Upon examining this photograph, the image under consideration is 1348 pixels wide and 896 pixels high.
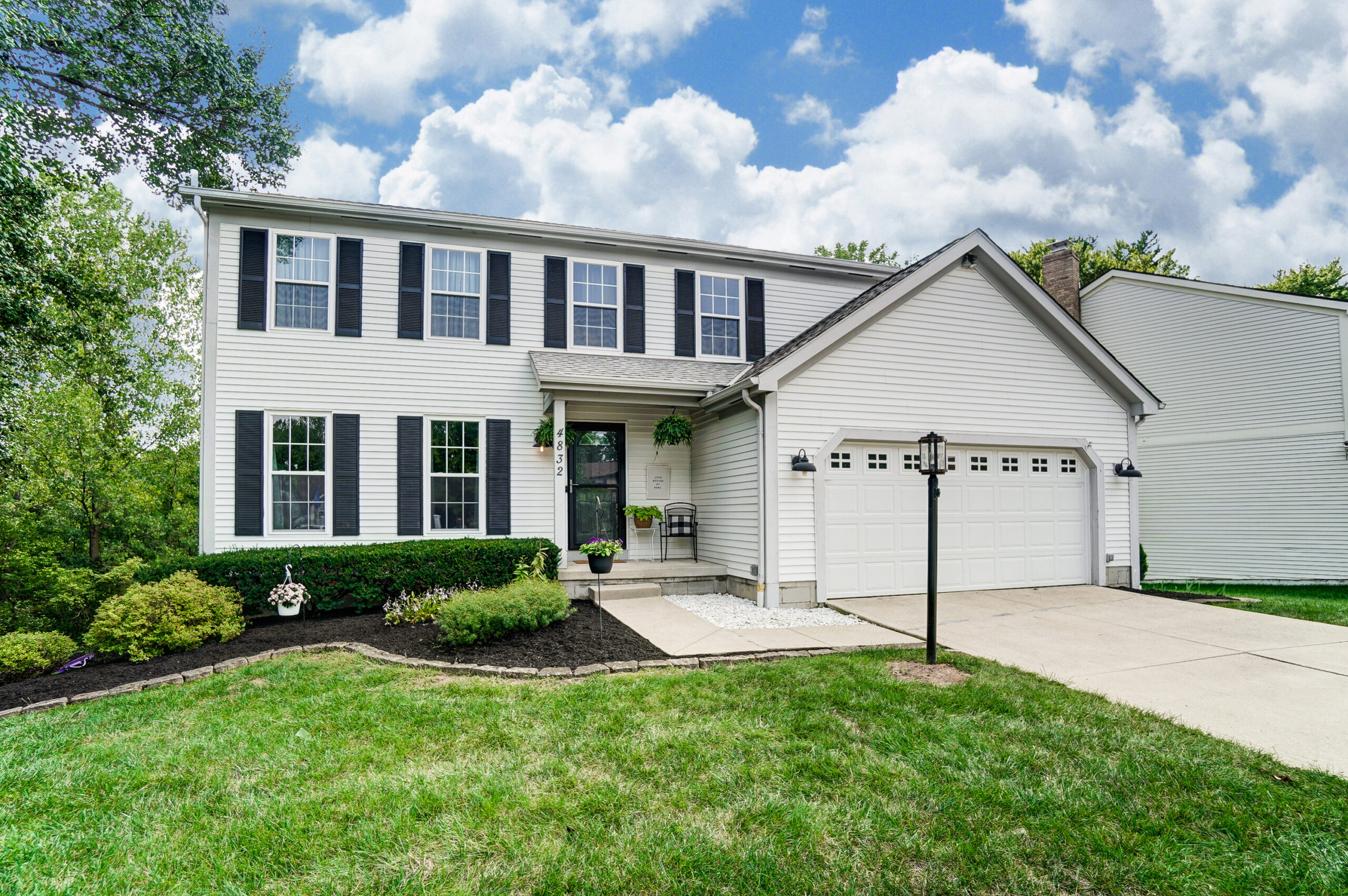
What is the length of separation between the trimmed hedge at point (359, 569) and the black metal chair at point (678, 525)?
8.71 ft

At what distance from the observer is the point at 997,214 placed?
2783 centimetres

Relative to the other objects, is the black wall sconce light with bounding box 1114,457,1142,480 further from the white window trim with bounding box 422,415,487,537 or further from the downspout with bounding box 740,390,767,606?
the white window trim with bounding box 422,415,487,537

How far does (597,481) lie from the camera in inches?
416

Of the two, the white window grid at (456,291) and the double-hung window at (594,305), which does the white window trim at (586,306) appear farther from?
the white window grid at (456,291)

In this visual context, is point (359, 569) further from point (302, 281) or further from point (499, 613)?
point (302, 281)

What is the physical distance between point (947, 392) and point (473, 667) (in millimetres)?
7511

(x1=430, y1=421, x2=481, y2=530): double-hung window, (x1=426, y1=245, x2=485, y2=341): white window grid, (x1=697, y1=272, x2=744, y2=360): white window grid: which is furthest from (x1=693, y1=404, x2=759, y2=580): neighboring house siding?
(x1=426, y1=245, x2=485, y2=341): white window grid

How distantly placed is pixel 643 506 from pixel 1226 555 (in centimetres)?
1266

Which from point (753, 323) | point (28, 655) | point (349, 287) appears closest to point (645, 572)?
point (753, 323)

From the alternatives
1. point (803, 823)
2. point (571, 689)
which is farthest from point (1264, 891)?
point (571, 689)

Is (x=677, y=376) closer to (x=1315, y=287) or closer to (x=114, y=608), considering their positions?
(x=114, y=608)

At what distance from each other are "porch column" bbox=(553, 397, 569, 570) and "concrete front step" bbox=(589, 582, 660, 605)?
0.97m

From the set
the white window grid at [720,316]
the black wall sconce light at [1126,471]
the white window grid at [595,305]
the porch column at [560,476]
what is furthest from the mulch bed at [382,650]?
the black wall sconce light at [1126,471]

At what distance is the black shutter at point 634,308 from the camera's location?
414 inches
